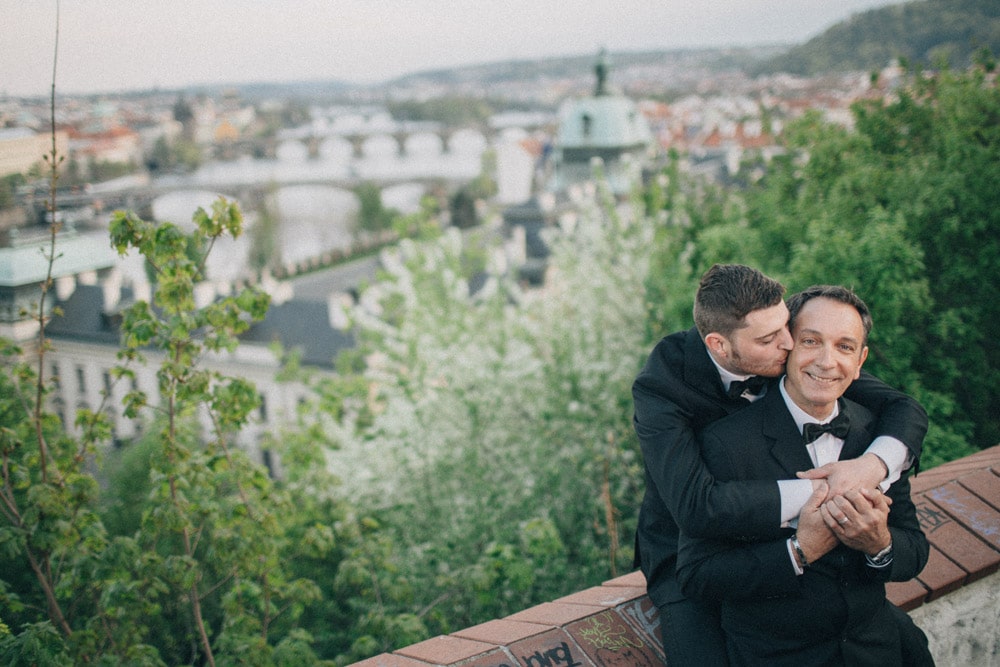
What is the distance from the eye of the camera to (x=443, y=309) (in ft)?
43.0

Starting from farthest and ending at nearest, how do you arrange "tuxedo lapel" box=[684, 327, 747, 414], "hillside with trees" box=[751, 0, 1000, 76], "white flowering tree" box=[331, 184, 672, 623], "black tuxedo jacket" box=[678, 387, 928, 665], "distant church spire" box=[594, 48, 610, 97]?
"distant church spire" box=[594, 48, 610, 97] → "hillside with trees" box=[751, 0, 1000, 76] → "white flowering tree" box=[331, 184, 672, 623] → "tuxedo lapel" box=[684, 327, 747, 414] → "black tuxedo jacket" box=[678, 387, 928, 665]

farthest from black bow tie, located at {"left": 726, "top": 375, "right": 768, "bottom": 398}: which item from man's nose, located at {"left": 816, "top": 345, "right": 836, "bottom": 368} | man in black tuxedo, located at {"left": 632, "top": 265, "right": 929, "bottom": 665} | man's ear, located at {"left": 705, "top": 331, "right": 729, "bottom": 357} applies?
man's nose, located at {"left": 816, "top": 345, "right": 836, "bottom": 368}

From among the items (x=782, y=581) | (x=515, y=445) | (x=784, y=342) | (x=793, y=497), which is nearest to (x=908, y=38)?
(x=515, y=445)

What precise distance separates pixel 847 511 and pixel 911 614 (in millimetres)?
1057

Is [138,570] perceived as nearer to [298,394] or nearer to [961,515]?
[961,515]

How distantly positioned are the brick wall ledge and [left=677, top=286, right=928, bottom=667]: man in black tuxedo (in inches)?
15.4

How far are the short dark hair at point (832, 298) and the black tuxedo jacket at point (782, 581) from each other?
0.33 m

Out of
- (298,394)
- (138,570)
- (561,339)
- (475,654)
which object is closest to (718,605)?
(475,654)

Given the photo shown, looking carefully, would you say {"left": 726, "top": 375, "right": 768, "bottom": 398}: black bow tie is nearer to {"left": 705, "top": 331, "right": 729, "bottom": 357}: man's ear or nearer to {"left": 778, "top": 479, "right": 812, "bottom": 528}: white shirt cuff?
{"left": 705, "top": 331, "right": 729, "bottom": 357}: man's ear

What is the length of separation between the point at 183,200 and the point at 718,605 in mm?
76092

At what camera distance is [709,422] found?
8.58 ft

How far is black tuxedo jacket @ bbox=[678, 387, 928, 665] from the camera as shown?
2.34 m

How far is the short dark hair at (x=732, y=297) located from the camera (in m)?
2.44

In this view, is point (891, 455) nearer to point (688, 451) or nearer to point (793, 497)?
point (793, 497)
